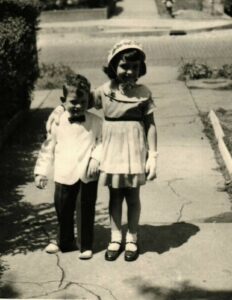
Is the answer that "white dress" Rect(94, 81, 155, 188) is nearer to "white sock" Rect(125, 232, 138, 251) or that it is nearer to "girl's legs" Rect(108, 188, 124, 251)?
"girl's legs" Rect(108, 188, 124, 251)

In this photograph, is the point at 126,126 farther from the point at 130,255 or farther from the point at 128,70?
the point at 130,255

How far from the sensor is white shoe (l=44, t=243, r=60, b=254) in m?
5.39

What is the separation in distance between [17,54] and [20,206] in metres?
3.12

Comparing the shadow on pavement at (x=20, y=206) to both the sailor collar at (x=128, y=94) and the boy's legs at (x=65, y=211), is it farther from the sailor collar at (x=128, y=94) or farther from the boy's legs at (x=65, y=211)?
the sailor collar at (x=128, y=94)

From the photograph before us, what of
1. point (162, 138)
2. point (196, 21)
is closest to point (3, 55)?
point (162, 138)

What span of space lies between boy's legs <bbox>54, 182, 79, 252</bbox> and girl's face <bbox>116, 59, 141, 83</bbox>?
879 mm

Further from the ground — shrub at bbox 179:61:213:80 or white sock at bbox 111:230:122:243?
white sock at bbox 111:230:122:243

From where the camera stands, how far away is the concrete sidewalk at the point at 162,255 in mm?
4695

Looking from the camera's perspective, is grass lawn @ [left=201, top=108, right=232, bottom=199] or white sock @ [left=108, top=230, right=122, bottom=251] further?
grass lawn @ [left=201, top=108, right=232, bottom=199]

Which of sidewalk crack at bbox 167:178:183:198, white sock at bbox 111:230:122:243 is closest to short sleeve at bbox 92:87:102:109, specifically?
white sock at bbox 111:230:122:243

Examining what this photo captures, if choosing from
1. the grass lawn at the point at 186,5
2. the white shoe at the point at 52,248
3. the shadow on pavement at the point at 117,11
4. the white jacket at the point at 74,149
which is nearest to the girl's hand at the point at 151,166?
the white jacket at the point at 74,149

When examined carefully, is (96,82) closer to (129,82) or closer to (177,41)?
(177,41)

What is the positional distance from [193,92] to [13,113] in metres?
3.60

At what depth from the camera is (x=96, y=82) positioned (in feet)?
44.1
